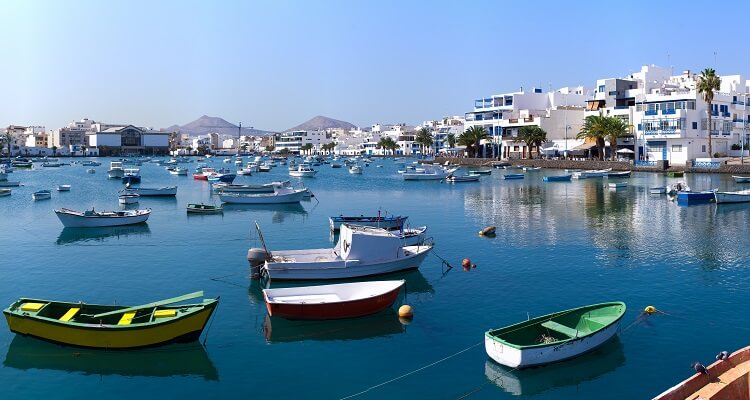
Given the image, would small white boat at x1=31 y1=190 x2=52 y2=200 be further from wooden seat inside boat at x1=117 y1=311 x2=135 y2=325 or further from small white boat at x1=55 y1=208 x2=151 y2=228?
wooden seat inside boat at x1=117 y1=311 x2=135 y2=325

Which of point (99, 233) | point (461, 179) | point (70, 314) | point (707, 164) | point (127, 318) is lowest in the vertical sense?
point (127, 318)

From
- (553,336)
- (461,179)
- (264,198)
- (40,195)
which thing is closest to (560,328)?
(553,336)

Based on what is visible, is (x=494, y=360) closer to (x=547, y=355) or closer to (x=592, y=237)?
(x=547, y=355)

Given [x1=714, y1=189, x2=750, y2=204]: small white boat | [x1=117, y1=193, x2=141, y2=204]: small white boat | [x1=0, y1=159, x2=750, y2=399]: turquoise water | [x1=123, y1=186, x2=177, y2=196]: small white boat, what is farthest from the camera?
[x1=123, y1=186, x2=177, y2=196]: small white boat

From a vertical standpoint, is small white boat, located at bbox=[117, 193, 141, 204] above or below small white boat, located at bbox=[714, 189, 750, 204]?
above

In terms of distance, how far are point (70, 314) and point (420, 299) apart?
11.8 metres

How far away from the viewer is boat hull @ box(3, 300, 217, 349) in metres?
17.3

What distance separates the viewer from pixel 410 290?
80.8 feet

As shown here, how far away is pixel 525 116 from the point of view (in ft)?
397

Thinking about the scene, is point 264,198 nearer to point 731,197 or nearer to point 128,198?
point 128,198

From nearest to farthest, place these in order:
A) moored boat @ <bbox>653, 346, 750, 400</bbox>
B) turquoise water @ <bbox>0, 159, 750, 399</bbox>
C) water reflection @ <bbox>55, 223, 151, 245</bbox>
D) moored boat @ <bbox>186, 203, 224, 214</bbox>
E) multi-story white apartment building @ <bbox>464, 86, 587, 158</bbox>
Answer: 1. moored boat @ <bbox>653, 346, 750, 400</bbox>
2. turquoise water @ <bbox>0, 159, 750, 399</bbox>
3. water reflection @ <bbox>55, 223, 151, 245</bbox>
4. moored boat @ <bbox>186, 203, 224, 214</bbox>
5. multi-story white apartment building @ <bbox>464, 86, 587, 158</bbox>

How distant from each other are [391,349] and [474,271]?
1040cm

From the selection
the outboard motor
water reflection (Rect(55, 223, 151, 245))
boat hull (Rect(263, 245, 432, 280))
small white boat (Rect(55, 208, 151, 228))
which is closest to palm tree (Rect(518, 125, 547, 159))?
water reflection (Rect(55, 223, 151, 245))

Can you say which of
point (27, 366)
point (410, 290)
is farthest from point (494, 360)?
point (27, 366)
